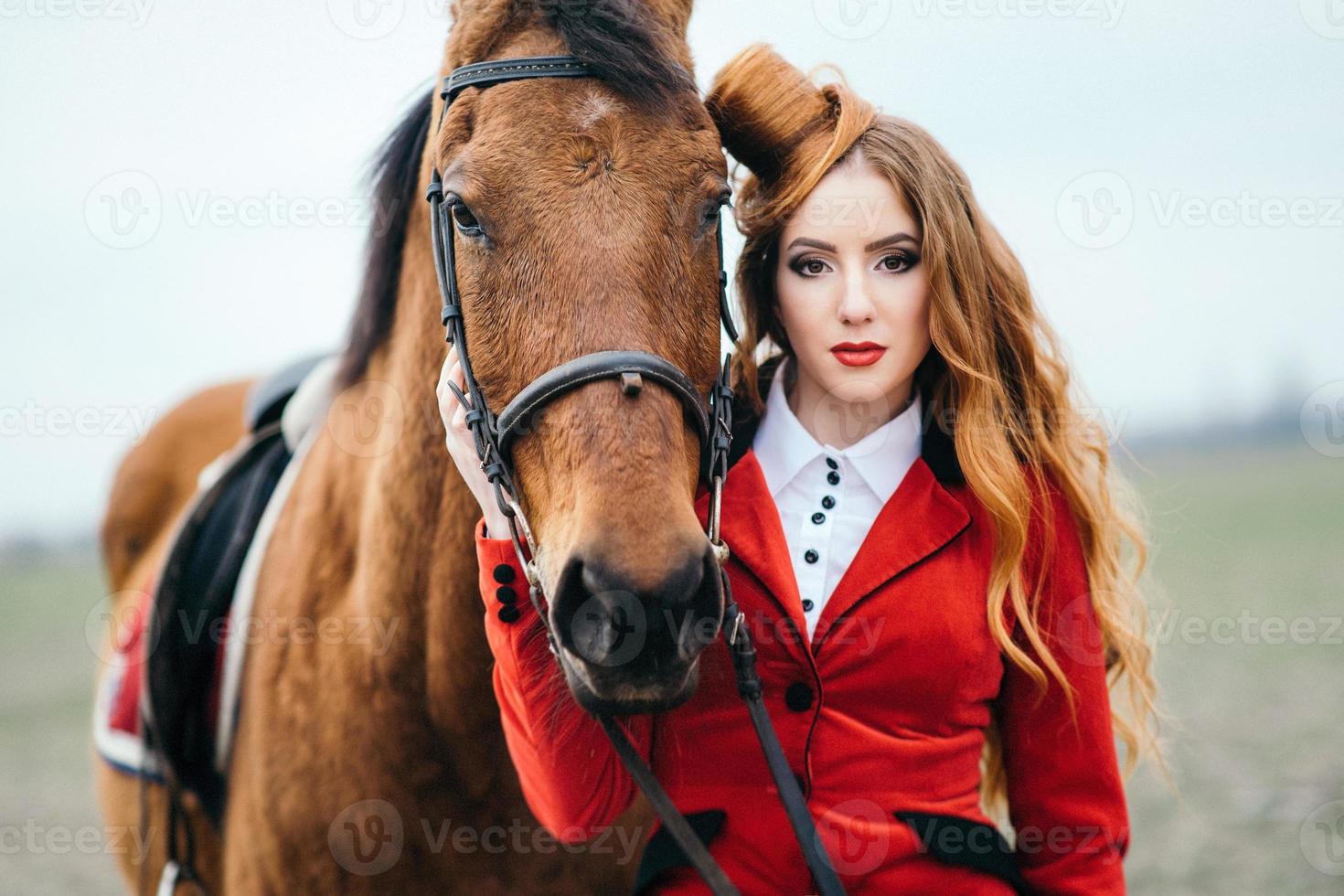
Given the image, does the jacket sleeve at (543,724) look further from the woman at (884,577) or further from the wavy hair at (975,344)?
the wavy hair at (975,344)

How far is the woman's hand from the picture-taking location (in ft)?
5.90

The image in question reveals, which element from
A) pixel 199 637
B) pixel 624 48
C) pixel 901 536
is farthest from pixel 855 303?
pixel 199 637

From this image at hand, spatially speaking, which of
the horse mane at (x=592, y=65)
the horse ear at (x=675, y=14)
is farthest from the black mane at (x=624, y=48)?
the horse ear at (x=675, y=14)

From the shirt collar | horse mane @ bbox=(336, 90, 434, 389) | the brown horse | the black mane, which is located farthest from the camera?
horse mane @ bbox=(336, 90, 434, 389)

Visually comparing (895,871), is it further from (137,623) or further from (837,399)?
(137,623)

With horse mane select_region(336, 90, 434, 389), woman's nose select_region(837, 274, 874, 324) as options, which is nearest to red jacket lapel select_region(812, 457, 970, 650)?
woman's nose select_region(837, 274, 874, 324)

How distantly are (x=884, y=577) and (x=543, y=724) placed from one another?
72 cm

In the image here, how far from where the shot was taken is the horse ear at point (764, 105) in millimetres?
2039

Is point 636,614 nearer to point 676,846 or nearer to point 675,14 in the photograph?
point 676,846

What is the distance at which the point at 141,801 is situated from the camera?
2932 millimetres

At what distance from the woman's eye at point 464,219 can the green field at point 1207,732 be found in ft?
5.21

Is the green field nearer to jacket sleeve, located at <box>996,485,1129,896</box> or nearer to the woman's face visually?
jacket sleeve, located at <box>996,485,1129,896</box>

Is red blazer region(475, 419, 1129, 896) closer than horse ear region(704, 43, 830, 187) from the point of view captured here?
Yes

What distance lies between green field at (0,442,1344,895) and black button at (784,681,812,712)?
936 millimetres
